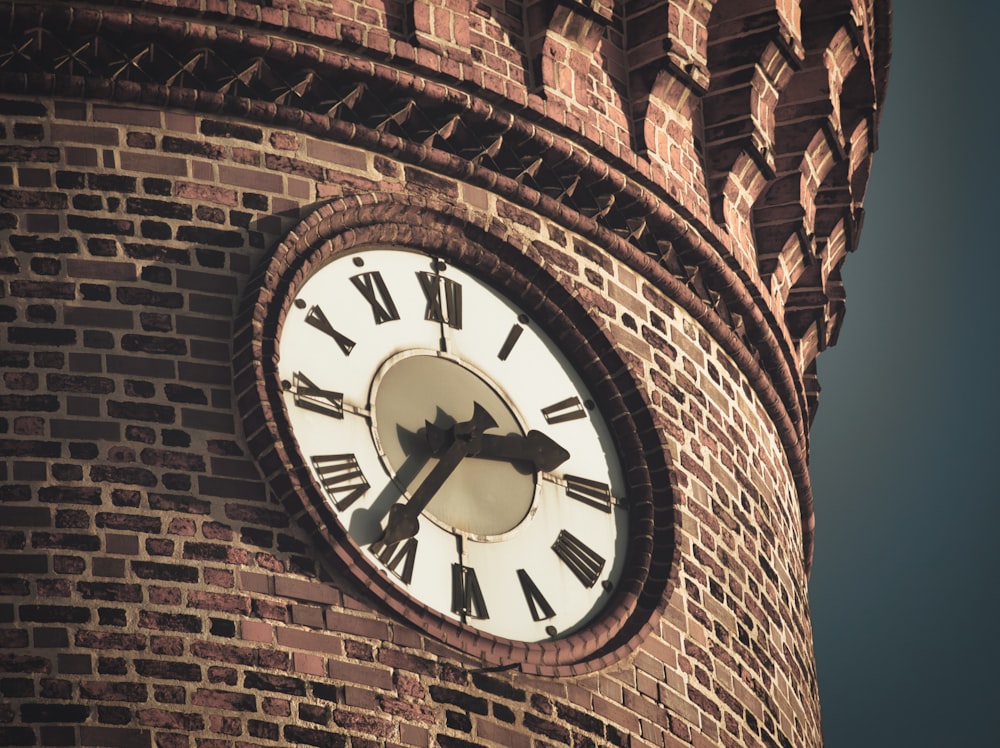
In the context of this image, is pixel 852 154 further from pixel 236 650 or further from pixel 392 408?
pixel 236 650

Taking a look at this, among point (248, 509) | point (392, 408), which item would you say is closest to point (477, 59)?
point (392, 408)

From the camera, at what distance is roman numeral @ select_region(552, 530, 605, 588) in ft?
35.1

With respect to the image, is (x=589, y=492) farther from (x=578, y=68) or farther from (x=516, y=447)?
(x=578, y=68)

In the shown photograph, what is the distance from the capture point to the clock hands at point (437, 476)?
10078 mm

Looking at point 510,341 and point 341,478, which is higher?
point 510,341

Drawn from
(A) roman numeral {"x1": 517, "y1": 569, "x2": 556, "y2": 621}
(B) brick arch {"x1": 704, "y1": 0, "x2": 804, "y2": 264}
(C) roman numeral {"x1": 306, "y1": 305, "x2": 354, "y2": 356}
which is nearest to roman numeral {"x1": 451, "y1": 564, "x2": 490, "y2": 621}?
(A) roman numeral {"x1": 517, "y1": 569, "x2": 556, "y2": 621}

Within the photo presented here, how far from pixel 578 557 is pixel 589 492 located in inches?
14.8

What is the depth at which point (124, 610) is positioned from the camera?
919 cm

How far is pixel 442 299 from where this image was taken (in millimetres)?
11000

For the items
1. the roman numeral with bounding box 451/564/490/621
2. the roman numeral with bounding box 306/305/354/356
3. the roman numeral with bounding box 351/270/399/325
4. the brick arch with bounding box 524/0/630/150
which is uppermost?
the brick arch with bounding box 524/0/630/150

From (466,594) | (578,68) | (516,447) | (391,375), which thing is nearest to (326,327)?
(391,375)

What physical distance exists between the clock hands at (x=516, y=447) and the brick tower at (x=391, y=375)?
0.8 inches

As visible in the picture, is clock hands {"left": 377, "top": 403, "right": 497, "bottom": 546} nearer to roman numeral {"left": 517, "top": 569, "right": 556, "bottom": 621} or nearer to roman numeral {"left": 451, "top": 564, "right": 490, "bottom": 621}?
roman numeral {"left": 451, "top": 564, "right": 490, "bottom": 621}

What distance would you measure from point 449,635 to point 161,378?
1488mm
